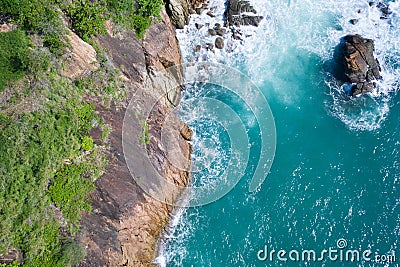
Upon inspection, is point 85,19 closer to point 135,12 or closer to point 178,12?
point 135,12

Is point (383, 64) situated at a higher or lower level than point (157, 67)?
lower

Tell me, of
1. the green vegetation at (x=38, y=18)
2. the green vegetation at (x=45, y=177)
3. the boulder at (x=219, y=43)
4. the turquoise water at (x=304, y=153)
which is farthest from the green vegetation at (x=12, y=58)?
the boulder at (x=219, y=43)

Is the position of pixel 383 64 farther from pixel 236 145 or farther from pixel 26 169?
pixel 26 169

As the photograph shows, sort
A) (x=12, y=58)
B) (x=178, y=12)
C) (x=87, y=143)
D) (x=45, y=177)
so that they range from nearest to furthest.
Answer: (x=45, y=177)
(x=12, y=58)
(x=87, y=143)
(x=178, y=12)

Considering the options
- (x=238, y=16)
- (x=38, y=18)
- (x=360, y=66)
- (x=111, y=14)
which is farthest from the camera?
(x=238, y=16)

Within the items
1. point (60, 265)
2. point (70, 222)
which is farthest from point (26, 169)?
point (60, 265)

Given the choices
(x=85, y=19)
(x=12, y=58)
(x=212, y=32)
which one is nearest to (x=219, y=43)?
(x=212, y=32)
